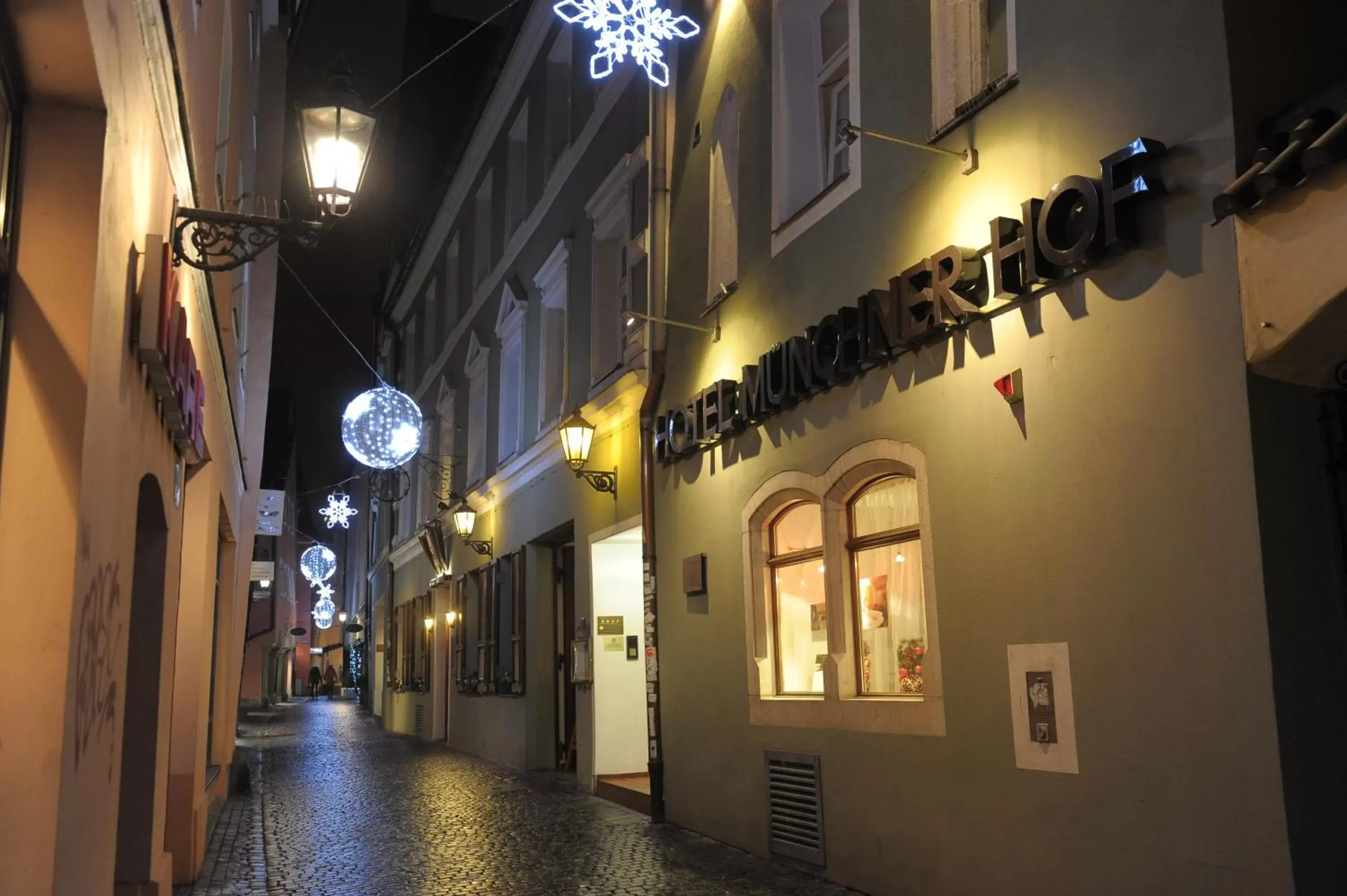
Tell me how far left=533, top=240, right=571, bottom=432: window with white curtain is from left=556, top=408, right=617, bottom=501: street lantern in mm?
2529

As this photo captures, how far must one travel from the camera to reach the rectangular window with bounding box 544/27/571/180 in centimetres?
1587

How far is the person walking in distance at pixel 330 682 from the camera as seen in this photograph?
67000mm

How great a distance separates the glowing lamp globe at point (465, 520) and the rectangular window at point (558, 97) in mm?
5976

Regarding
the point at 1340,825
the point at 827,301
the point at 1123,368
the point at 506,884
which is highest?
the point at 827,301

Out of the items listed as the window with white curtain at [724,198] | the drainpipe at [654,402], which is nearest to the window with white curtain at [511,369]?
the drainpipe at [654,402]

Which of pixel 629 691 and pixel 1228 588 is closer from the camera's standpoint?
pixel 1228 588

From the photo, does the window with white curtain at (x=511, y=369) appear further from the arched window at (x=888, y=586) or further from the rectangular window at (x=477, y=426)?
the arched window at (x=888, y=586)

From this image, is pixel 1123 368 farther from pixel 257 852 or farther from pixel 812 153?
pixel 257 852

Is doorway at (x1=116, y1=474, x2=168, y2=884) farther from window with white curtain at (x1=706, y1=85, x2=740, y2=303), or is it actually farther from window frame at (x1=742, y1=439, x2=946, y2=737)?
window with white curtain at (x1=706, y1=85, x2=740, y2=303)

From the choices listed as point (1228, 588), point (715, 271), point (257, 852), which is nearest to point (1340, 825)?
point (1228, 588)

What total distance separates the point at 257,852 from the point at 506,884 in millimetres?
2839

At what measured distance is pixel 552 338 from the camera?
1628cm

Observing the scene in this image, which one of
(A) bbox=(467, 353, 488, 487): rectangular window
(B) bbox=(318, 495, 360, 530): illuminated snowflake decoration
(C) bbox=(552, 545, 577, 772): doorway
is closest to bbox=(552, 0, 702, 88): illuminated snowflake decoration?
(C) bbox=(552, 545, 577, 772): doorway

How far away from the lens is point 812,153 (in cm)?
924
